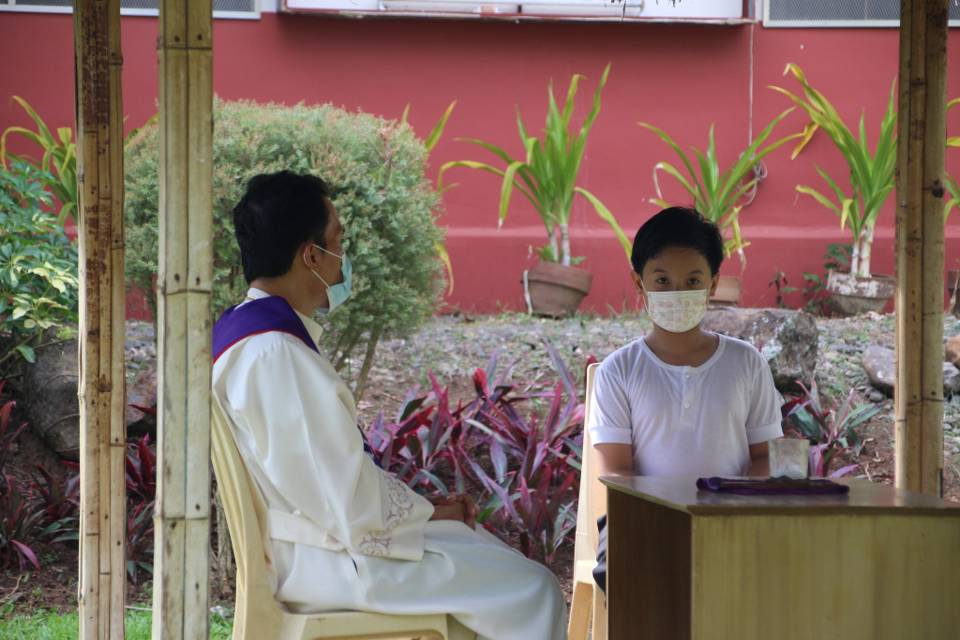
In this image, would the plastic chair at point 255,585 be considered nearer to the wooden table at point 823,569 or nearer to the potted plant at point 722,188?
the wooden table at point 823,569

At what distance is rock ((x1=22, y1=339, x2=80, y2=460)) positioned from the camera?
19.5 ft

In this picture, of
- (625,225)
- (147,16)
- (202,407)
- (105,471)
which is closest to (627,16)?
(625,225)

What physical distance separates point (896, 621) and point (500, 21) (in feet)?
21.9


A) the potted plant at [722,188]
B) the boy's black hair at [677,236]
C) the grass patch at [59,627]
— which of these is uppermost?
the potted plant at [722,188]

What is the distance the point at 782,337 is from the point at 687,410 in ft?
9.26

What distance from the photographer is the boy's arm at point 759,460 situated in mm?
3479

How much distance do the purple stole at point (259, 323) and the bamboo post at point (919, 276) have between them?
1704 mm

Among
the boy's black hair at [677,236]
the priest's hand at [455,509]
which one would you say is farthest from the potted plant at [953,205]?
the priest's hand at [455,509]

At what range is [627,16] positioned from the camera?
8.62 meters

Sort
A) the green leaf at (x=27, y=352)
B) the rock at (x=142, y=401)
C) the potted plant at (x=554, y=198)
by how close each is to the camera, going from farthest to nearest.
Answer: the potted plant at (x=554, y=198) → the rock at (x=142, y=401) → the green leaf at (x=27, y=352)

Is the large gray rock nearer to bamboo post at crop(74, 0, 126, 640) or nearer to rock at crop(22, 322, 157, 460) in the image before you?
rock at crop(22, 322, 157, 460)

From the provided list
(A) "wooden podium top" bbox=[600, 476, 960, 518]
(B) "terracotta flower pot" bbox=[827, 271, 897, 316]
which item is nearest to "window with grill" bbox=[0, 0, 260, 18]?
(B) "terracotta flower pot" bbox=[827, 271, 897, 316]

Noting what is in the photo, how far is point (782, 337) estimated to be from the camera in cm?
615

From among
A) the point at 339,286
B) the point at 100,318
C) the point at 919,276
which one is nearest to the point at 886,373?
the point at 919,276
